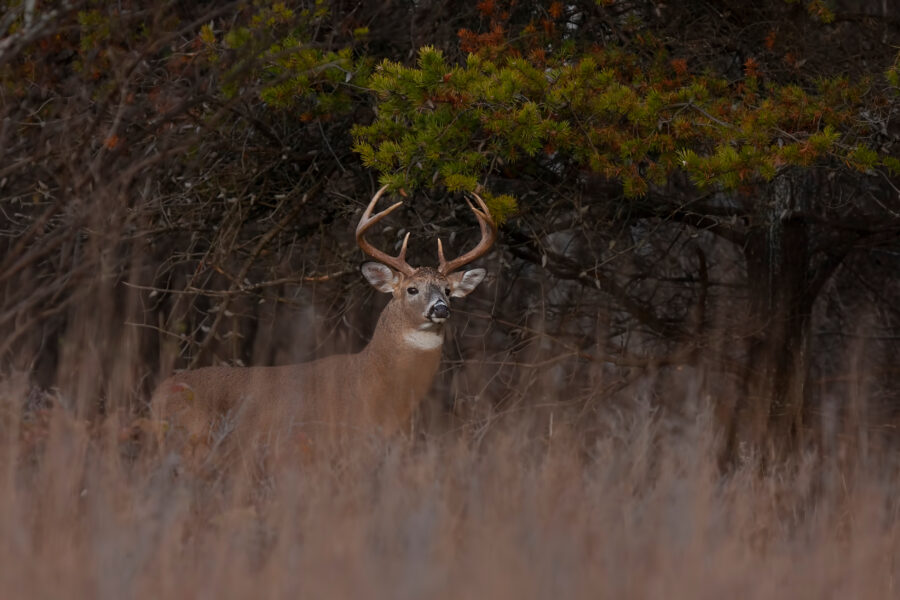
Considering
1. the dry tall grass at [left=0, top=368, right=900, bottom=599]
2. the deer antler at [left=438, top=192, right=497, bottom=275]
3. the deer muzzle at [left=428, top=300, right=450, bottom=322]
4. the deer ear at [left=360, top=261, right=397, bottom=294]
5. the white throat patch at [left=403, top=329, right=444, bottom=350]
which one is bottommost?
the dry tall grass at [left=0, top=368, right=900, bottom=599]

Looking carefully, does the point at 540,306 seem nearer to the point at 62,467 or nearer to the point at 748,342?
the point at 748,342

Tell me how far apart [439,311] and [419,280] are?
439 mm

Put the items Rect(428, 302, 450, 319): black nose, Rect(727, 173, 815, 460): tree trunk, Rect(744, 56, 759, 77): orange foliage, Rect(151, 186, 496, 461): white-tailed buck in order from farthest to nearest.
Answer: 1. Rect(727, 173, 815, 460): tree trunk
2. Rect(744, 56, 759, 77): orange foliage
3. Rect(151, 186, 496, 461): white-tailed buck
4. Rect(428, 302, 450, 319): black nose

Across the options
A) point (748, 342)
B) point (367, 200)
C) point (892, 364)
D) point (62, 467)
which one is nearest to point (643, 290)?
point (748, 342)

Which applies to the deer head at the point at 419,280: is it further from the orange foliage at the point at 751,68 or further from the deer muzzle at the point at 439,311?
the orange foliage at the point at 751,68

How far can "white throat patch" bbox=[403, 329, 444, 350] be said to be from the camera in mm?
7715

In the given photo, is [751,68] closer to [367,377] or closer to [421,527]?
[367,377]

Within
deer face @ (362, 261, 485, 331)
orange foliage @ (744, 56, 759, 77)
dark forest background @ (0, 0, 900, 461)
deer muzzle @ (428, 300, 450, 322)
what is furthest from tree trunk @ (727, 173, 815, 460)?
deer muzzle @ (428, 300, 450, 322)

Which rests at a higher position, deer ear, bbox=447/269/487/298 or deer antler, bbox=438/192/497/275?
deer antler, bbox=438/192/497/275

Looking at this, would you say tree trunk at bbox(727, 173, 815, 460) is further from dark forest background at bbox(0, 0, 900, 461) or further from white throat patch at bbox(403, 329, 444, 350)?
white throat patch at bbox(403, 329, 444, 350)

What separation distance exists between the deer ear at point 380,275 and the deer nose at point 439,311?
54 cm

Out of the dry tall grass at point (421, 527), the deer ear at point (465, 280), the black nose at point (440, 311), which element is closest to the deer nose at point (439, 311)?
the black nose at point (440, 311)

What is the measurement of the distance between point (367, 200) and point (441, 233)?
559 millimetres

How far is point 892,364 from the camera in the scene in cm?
1057
